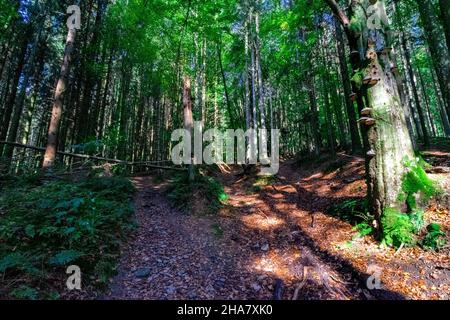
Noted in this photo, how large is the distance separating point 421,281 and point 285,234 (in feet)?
10.2

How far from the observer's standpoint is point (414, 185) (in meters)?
5.33

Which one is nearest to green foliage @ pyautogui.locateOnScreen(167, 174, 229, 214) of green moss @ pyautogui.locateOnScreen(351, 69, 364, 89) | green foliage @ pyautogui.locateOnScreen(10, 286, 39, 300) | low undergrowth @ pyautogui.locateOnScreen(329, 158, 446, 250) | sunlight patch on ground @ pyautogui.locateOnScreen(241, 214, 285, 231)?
sunlight patch on ground @ pyautogui.locateOnScreen(241, 214, 285, 231)

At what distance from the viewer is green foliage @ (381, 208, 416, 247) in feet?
16.0

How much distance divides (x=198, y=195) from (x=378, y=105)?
5.94m

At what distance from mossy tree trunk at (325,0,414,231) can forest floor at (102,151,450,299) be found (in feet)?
3.09

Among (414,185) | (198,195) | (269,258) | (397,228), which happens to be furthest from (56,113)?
(414,185)

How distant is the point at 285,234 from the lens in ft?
22.1

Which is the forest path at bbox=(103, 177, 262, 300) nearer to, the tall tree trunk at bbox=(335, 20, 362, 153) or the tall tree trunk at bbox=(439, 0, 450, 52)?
the tall tree trunk at bbox=(439, 0, 450, 52)

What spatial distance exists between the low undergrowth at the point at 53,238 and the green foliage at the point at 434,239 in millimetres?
5798

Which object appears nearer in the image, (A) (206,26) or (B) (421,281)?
(B) (421,281)

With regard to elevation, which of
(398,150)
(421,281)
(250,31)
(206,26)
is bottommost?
(421,281)

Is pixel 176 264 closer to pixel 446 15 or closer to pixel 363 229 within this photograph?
pixel 363 229

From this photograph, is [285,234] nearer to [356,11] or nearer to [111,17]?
[356,11]

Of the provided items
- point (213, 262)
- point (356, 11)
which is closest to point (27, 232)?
point (213, 262)
